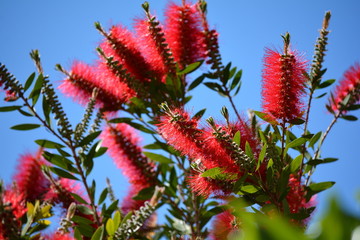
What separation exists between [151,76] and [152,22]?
269 millimetres

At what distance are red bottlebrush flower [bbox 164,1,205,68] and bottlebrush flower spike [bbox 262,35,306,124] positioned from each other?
0.70 metres

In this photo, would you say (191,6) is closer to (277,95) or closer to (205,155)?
(277,95)

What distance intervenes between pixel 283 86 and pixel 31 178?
5.08 feet

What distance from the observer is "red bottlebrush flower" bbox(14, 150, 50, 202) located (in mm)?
2232

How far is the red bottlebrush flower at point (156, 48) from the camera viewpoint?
1966 mm

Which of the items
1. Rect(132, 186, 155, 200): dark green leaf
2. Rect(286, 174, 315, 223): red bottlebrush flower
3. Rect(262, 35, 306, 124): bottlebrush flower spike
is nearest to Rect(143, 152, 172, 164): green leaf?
Rect(132, 186, 155, 200): dark green leaf

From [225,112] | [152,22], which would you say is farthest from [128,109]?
[225,112]

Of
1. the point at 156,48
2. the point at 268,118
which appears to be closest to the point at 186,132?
the point at 268,118

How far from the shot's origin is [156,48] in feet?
6.46

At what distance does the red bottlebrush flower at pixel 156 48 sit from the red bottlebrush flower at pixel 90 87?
0.22 metres

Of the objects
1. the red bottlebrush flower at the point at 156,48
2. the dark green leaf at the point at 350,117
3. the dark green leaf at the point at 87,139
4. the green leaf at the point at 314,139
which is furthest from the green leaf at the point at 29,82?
the dark green leaf at the point at 350,117

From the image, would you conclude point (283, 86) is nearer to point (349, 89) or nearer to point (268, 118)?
point (268, 118)

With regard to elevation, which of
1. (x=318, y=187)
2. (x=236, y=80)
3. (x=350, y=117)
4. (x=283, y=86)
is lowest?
(x=318, y=187)

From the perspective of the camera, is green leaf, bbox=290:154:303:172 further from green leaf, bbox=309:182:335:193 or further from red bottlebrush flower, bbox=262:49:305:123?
green leaf, bbox=309:182:335:193
